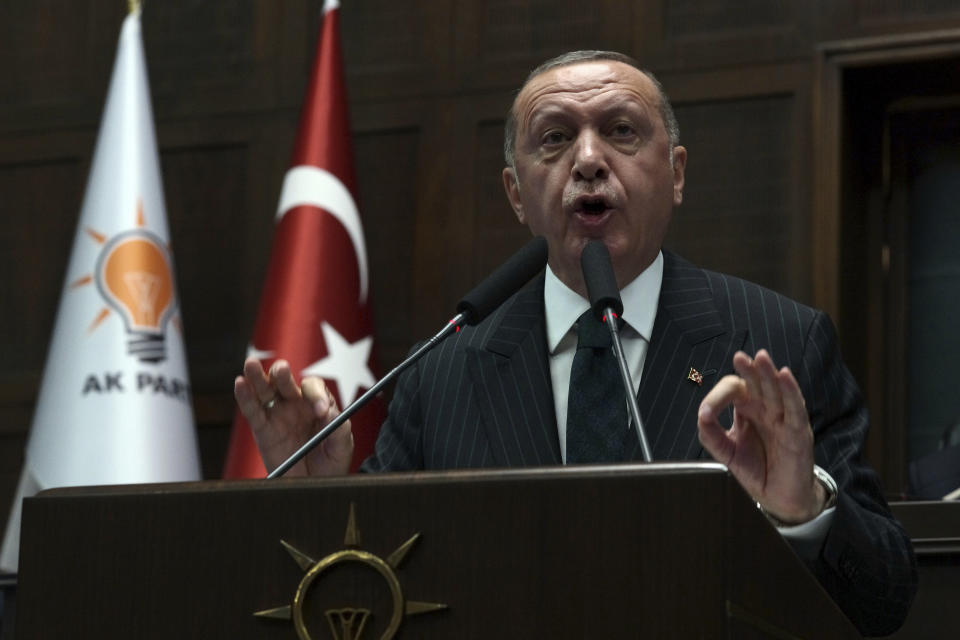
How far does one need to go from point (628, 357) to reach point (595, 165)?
346 mm

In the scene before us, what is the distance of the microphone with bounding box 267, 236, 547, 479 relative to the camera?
1.98m

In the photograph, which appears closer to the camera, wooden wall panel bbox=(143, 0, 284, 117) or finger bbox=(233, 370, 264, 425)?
finger bbox=(233, 370, 264, 425)

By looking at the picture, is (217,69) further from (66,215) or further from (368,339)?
(368,339)

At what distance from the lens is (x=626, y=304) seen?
2.54 meters

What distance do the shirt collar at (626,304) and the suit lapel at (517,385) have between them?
0.06ft

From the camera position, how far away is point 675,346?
242cm

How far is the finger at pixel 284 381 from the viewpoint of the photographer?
203cm

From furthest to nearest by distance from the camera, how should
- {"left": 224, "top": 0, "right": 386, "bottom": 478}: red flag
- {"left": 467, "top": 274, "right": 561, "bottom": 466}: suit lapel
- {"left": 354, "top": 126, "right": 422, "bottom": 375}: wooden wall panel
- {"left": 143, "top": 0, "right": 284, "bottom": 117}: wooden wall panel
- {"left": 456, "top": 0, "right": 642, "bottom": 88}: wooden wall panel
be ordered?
{"left": 143, "top": 0, "right": 284, "bottom": 117}: wooden wall panel < {"left": 354, "top": 126, "right": 422, "bottom": 375}: wooden wall panel < {"left": 456, "top": 0, "right": 642, "bottom": 88}: wooden wall panel < {"left": 224, "top": 0, "right": 386, "bottom": 478}: red flag < {"left": 467, "top": 274, "right": 561, "bottom": 466}: suit lapel

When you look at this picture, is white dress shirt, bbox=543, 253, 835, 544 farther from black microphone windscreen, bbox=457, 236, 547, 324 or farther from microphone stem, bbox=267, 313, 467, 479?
microphone stem, bbox=267, 313, 467, 479

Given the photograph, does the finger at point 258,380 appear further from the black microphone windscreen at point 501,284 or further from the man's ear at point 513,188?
the man's ear at point 513,188

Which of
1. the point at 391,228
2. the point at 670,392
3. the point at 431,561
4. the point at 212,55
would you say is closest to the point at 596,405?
the point at 670,392

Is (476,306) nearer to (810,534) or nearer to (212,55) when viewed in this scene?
(810,534)

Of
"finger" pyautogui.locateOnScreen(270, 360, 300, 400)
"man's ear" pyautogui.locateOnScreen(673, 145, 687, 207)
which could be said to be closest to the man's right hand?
"finger" pyautogui.locateOnScreen(270, 360, 300, 400)

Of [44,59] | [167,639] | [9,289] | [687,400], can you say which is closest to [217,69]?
[44,59]
